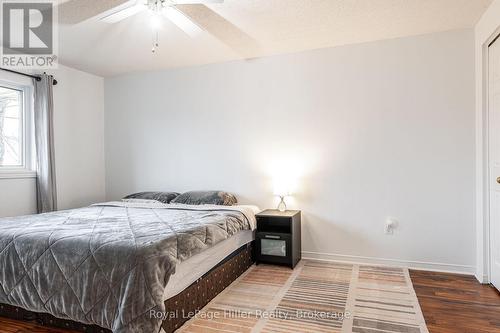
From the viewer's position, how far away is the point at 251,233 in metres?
3.35

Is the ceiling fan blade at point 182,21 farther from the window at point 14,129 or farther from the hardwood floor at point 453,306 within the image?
the hardwood floor at point 453,306

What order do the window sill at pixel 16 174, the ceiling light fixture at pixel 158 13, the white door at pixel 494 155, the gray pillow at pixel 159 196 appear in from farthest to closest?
the gray pillow at pixel 159 196 → the window sill at pixel 16 174 → the white door at pixel 494 155 → the ceiling light fixture at pixel 158 13

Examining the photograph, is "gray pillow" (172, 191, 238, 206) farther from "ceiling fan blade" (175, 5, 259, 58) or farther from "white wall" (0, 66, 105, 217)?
"ceiling fan blade" (175, 5, 259, 58)

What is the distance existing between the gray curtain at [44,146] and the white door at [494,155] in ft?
14.8

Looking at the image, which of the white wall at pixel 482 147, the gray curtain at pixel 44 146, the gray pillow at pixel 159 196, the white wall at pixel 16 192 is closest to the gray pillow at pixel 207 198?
the gray pillow at pixel 159 196

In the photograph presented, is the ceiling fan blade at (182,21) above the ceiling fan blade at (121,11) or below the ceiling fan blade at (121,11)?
above

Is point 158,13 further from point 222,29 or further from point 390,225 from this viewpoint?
point 390,225

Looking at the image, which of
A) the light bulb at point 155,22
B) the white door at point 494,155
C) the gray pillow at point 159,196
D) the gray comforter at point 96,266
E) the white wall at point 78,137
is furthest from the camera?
the white wall at point 78,137

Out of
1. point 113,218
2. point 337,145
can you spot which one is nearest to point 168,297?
point 113,218

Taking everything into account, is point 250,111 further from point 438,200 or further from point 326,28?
point 438,200

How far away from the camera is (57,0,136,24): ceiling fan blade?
2.43 m

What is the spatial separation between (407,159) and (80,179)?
162 inches

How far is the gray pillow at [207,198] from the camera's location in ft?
11.9

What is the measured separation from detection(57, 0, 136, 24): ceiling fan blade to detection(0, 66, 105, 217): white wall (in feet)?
4.58
